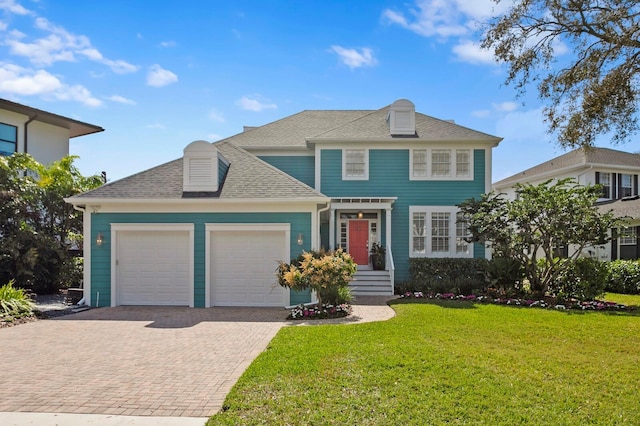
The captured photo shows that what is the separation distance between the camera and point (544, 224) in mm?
13180

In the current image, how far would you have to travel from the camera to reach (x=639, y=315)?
431 inches

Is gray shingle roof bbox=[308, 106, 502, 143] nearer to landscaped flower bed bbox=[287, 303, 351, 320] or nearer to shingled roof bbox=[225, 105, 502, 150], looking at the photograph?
shingled roof bbox=[225, 105, 502, 150]

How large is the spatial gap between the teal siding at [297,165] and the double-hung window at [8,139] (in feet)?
35.2

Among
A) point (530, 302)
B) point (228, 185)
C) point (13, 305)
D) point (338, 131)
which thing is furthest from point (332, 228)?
point (13, 305)

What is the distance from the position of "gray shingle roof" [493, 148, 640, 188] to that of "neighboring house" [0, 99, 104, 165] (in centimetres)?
2553

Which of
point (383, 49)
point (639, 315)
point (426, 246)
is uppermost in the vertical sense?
point (383, 49)

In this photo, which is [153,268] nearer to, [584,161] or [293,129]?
[293,129]

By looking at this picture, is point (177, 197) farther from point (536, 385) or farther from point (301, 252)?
point (536, 385)

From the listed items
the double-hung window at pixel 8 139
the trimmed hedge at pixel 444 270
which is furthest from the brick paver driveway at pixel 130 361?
the double-hung window at pixel 8 139

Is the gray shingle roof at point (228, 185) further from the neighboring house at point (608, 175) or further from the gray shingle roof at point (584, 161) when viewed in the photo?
the gray shingle roof at point (584, 161)

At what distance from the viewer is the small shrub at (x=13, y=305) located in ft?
33.9

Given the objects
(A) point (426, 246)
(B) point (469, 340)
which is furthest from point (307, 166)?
(B) point (469, 340)

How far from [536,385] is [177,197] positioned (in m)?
10.4

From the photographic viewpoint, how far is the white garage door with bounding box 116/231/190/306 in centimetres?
1275
